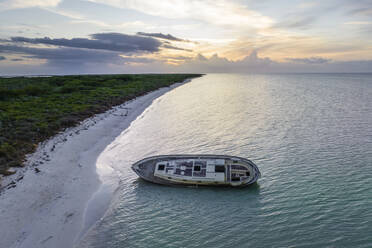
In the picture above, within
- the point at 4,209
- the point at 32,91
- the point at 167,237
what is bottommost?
the point at 167,237

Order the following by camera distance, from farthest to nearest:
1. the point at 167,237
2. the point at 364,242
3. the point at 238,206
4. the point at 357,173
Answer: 1. the point at 357,173
2. the point at 238,206
3. the point at 167,237
4. the point at 364,242

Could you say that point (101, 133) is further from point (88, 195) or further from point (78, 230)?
point (78, 230)

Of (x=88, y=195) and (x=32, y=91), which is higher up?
(x=32, y=91)

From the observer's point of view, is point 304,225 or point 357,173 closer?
point 304,225

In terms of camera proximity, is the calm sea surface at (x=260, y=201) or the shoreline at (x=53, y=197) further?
the calm sea surface at (x=260, y=201)

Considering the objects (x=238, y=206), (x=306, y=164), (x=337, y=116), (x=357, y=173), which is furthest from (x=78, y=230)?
(x=337, y=116)

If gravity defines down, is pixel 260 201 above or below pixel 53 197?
below

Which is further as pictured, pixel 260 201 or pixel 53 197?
pixel 260 201

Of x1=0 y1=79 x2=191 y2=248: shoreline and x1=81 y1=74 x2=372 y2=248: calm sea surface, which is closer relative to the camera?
x1=0 y1=79 x2=191 y2=248: shoreline
